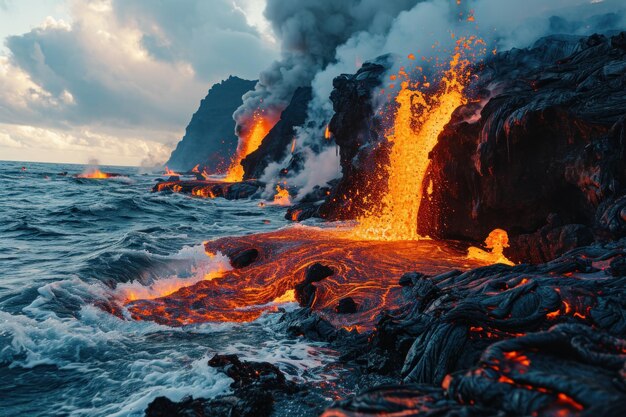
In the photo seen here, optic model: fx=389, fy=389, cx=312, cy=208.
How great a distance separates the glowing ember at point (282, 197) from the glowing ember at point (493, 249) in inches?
1158

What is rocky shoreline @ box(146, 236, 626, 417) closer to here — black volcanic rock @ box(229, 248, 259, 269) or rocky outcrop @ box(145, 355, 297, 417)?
rocky outcrop @ box(145, 355, 297, 417)

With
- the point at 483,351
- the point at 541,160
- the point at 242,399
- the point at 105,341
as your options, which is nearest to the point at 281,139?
the point at 541,160

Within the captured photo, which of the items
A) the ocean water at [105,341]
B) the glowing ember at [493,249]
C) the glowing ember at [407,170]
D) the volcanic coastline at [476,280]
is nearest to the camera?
the volcanic coastline at [476,280]

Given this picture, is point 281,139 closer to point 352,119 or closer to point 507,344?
point 352,119

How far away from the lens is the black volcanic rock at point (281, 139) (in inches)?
2660

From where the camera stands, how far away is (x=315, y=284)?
10.7m

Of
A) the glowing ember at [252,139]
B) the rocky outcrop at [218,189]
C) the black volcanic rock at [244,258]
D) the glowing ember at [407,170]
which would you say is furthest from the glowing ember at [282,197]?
the glowing ember at [252,139]

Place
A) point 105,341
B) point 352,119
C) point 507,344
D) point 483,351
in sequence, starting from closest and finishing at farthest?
point 507,344 < point 483,351 < point 105,341 < point 352,119

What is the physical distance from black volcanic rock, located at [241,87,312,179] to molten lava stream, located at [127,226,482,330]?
5271 centimetres

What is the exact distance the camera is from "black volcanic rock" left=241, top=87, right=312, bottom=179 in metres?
67.6

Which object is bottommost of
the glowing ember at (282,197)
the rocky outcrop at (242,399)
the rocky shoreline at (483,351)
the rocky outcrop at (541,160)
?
the rocky outcrop at (242,399)

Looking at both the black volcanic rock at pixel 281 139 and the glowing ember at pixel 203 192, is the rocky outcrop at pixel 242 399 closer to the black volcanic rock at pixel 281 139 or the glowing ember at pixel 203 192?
the glowing ember at pixel 203 192

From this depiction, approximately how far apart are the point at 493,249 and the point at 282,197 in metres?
32.7

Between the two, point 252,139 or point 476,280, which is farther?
point 252,139
